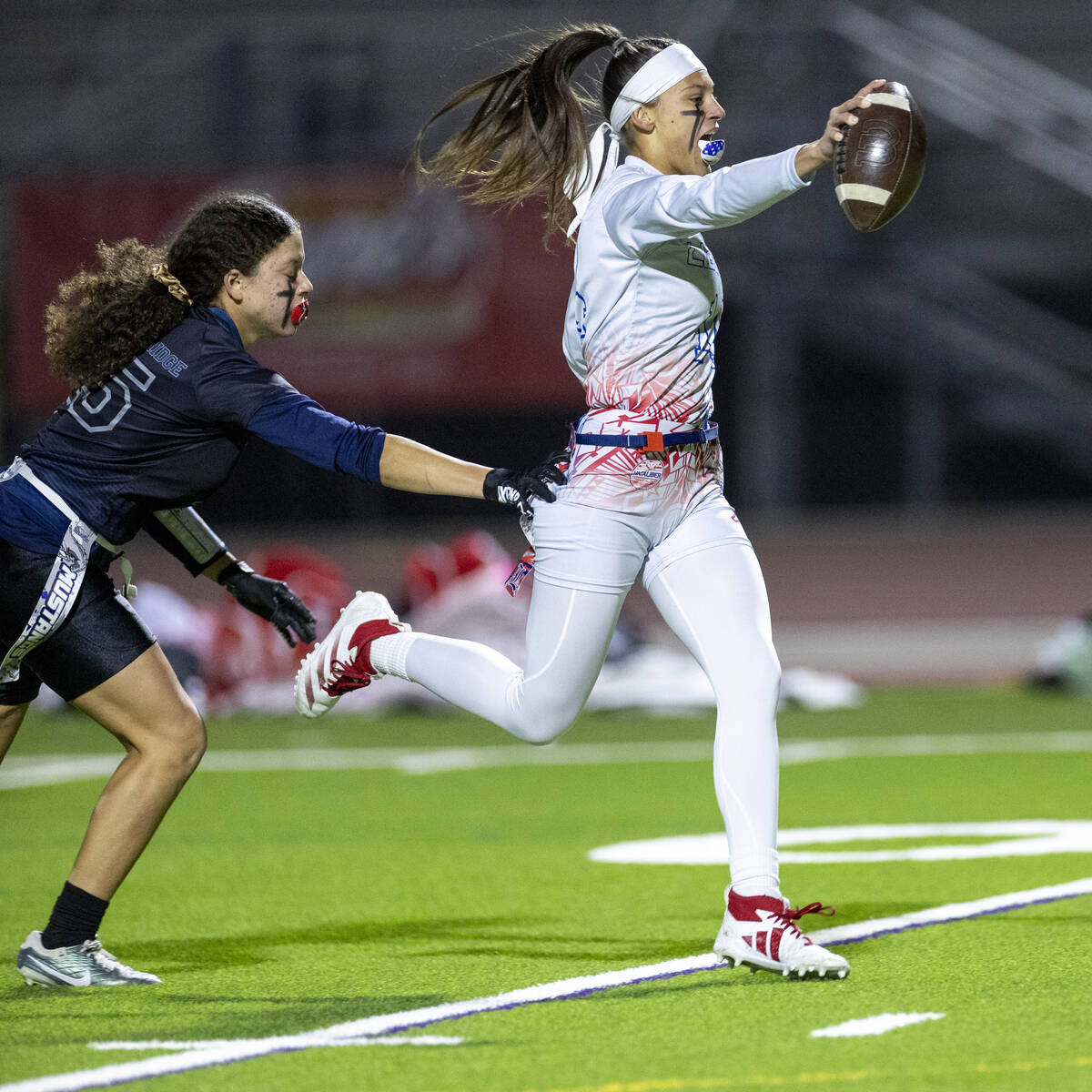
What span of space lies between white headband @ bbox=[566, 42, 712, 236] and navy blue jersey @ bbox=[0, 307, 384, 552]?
87 centimetres

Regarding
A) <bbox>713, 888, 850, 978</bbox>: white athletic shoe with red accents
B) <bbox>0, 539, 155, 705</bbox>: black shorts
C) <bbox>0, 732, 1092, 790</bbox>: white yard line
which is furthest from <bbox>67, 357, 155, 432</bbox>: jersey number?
<bbox>0, 732, 1092, 790</bbox>: white yard line

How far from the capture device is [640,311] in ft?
14.3

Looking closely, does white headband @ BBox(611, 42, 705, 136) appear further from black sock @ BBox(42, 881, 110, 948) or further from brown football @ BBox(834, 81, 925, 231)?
black sock @ BBox(42, 881, 110, 948)

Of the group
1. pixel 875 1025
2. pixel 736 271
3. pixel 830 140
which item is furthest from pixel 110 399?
pixel 736 271

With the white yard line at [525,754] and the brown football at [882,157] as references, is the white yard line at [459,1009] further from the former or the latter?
the white yard line at [525,754]

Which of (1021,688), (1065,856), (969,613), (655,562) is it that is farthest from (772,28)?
(655,562)

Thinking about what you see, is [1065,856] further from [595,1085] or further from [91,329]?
[91,329]

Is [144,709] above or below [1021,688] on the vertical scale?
Answer: below

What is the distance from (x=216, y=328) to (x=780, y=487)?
14.2m

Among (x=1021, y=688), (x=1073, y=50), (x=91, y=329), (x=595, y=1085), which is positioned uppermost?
(x=1073, y=50)

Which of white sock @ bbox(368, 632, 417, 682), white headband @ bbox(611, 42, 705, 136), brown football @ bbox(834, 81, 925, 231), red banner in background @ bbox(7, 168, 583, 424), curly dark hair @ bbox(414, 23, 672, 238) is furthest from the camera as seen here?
red banner in background @ bbox(7, 168, 583, 424)

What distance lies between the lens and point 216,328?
438 centimetres

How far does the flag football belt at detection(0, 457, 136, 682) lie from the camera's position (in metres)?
4.21

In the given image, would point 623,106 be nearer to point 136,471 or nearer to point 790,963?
point 136,471
